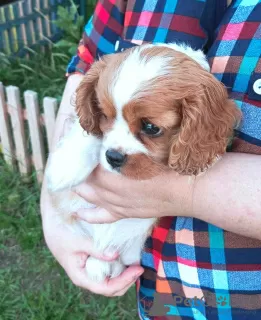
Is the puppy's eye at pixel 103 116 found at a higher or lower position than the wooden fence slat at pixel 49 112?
higher

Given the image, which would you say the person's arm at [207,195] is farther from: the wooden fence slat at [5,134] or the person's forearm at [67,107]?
the wooden fence slat at [5,134]

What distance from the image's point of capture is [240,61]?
54.5 inches

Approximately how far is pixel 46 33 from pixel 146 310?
386 centimetres

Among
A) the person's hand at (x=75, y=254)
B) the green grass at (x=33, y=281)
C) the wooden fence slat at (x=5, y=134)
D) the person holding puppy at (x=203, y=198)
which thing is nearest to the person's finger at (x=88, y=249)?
the person's hand at (x=75, y=254)

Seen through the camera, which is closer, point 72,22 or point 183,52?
point 183,52

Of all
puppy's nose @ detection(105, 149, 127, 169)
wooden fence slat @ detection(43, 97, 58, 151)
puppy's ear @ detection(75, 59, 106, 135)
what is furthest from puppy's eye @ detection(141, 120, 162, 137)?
wooden fence slat @ detection(43, 97, 58, 151)

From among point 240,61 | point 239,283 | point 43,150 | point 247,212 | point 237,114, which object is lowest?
point 43,150

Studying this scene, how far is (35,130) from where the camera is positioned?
11.7 feet

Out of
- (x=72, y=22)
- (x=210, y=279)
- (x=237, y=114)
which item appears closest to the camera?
(x=237, y=114)

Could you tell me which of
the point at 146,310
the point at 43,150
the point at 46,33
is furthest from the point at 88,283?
the point at 46,33

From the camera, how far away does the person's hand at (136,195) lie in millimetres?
1362

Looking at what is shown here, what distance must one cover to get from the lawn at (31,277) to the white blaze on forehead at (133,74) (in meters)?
1.85

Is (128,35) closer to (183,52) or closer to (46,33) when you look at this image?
(183,52)

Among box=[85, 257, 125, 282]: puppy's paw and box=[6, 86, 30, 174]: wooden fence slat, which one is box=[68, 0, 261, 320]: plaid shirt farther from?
box=[6, 86, 30, 174]: wooden fence slat
